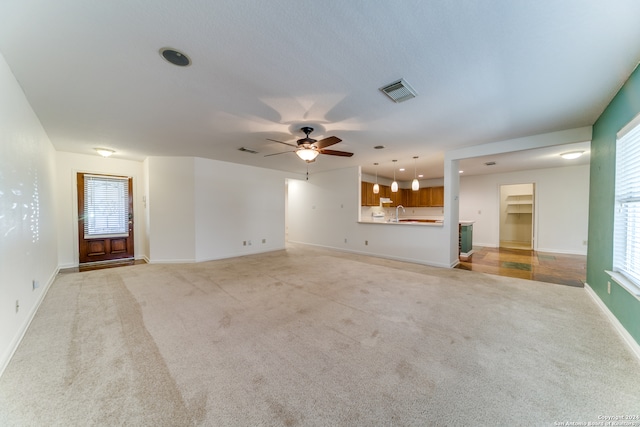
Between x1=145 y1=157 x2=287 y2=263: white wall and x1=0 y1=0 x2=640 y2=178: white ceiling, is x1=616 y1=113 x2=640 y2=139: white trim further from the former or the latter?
x1=145 y1=157 x2=287 y2=263: white wall

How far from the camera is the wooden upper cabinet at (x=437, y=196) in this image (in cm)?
826

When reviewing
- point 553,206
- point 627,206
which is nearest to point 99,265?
point 627,206

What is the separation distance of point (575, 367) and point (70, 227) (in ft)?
26.5

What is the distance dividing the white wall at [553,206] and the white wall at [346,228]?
3882 mm

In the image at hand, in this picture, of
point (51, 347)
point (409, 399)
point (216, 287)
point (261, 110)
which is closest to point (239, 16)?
point (261, 110)

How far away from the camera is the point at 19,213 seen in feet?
7.79

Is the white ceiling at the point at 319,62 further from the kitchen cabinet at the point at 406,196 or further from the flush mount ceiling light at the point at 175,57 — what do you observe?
the kitchen cabinet at the point at 406,196

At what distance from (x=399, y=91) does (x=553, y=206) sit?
7.16m

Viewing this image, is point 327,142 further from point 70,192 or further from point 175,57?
point 70,192

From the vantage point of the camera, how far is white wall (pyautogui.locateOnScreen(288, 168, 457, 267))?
5.16m

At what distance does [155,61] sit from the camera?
192 cm

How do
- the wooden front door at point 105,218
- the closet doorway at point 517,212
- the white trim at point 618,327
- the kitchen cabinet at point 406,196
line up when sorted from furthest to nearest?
the closet doorway at point 517,212 < the kitchen cabinet at point 406,196 < the wooden front door at point 105,218 < the white trim at point 618,327

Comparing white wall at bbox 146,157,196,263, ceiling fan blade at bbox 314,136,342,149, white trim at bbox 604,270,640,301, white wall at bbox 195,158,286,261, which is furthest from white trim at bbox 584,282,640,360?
white wall at bbox 146,157,196,263

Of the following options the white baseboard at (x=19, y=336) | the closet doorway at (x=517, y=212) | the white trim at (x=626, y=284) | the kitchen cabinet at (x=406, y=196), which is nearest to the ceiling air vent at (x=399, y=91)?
the white trim at (x=626, y=284)
